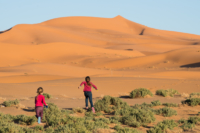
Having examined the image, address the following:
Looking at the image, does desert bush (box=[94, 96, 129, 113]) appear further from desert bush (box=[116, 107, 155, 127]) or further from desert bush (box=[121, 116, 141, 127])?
desert bush (box=[121, 116, 141, 127])

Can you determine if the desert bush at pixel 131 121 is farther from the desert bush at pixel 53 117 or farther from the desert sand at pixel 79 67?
the desert sand at pixel 79 67

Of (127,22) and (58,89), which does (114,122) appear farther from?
(127,22)

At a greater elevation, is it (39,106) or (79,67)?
(79,67)

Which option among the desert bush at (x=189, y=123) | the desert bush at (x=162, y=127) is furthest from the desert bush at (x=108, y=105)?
the desert bush at (x=162, y=127)

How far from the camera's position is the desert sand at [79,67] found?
1703cm

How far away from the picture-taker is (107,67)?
1547 inches

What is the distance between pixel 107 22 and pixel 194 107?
10772 cm

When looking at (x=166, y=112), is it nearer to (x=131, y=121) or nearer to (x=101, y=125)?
(x=131, y=121)

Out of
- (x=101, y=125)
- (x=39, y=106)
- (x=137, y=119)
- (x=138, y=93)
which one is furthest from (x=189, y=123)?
(x=138, y=93)

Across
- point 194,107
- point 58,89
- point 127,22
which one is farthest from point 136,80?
point 127,22

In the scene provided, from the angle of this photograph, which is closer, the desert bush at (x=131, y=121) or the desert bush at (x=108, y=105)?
the desert bush at (x=131, y=121)

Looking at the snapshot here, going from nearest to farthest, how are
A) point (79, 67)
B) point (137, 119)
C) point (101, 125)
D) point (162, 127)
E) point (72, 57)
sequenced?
point (162, 127)
point (101, 125)
point (137, 119)
point (79, 67)
point (72, 57)

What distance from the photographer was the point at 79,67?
110ft

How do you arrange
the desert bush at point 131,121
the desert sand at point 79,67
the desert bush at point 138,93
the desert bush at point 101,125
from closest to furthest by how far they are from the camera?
1. the desert bush at point 101,125
2. the desert bush at point 131,121
3. the desert bush at point 138,93
4. the desert sand at point 79,67
